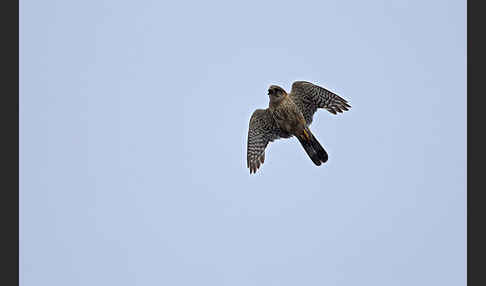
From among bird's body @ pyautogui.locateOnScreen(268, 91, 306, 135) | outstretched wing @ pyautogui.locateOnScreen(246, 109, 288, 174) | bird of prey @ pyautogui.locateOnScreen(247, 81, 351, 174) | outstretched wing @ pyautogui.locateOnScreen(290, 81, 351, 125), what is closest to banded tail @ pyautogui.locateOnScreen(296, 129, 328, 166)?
bird of prey @ pyautogui.locateOnScreen(247, 81, 351, 174)

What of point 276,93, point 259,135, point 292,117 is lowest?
point 259,135

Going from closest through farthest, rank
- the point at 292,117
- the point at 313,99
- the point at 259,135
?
the point at 292,117
the point at 313,99
the point at 259,135

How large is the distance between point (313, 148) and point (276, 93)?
5.42ft

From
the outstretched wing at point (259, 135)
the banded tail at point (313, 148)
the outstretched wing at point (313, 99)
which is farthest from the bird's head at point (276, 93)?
the banded tail at point (313, 148)

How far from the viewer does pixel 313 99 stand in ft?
41.2

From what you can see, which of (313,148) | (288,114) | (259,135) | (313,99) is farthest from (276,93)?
(313,148)

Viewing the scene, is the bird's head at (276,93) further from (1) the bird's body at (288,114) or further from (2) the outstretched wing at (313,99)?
(2) the outstretched wing at (313,99)

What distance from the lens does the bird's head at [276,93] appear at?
12172 millimetres

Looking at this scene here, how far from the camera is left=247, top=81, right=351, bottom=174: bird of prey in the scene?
12203 mm

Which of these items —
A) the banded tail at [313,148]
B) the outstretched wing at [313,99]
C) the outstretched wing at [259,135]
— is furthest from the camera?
the outstretched wing at [259,135]

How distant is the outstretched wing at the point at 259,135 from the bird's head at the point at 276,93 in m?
0.71

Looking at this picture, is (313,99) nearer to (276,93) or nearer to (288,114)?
(288,114)

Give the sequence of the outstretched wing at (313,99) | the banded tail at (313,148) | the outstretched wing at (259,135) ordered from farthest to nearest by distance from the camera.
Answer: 1. the outstretched wing at (259,135)
2. the outstretched wing at (313,99)
3. the banded tail at (313,148)

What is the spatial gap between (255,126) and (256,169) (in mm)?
1149
